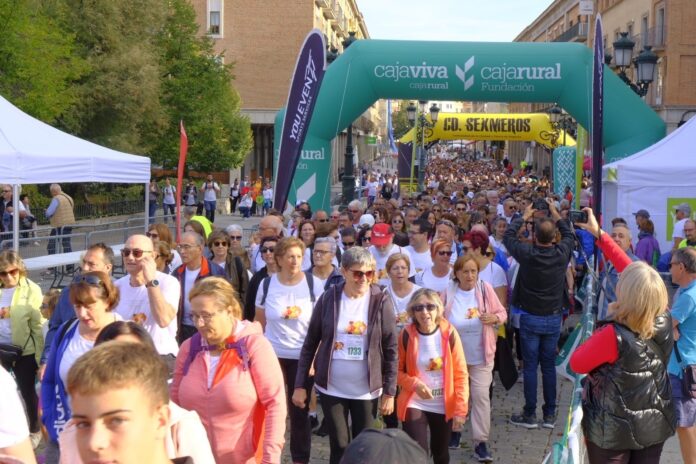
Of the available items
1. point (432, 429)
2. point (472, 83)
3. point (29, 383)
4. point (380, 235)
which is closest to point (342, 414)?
point (432, 429)

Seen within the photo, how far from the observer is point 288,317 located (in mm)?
6129

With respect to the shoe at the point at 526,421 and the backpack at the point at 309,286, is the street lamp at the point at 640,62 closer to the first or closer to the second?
the shoe at the point at 526,421

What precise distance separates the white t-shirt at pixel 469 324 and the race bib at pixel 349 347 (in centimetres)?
128

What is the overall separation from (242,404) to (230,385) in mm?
102

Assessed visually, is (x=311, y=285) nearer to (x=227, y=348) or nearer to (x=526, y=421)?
(x=227, y=348)

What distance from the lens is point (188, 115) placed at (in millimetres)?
36000

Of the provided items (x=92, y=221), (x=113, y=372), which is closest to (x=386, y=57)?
(x=113, y=372)

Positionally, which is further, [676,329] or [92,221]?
[92,221]

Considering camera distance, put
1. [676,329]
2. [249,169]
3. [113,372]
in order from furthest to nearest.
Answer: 1. [249,169]
2. [676,329]
3. [113,372]

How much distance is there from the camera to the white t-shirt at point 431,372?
5.46 m

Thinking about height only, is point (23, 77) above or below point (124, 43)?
below

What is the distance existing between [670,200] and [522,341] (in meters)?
6.37

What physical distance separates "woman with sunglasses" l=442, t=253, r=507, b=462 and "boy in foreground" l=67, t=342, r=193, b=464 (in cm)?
439

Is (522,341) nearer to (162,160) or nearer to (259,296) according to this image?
(259,296)
